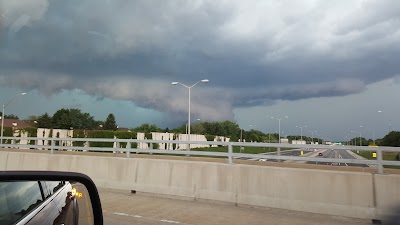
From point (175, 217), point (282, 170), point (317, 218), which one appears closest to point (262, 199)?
point (282, 170)

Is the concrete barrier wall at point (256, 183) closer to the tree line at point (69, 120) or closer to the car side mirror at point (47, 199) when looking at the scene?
the car side mirror at point (47, 199)

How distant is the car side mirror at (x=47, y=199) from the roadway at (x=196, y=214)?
21.3 feet

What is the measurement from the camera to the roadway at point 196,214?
910 centimetres

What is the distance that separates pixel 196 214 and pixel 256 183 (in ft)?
6.94

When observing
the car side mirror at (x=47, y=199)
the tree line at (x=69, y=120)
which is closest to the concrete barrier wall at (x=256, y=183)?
the car side mirror at (x=47, y=199)

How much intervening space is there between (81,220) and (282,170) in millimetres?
8699

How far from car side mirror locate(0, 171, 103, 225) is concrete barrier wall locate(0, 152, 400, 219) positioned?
8.26 metres

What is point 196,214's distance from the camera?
32.6 ft

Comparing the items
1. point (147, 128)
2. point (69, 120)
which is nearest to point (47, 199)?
point (69, 120)

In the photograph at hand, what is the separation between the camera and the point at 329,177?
9.84 m

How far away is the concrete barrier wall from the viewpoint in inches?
367

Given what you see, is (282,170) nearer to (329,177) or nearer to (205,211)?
(329,177)

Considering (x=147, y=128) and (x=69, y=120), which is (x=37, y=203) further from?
(x=147, y=128)

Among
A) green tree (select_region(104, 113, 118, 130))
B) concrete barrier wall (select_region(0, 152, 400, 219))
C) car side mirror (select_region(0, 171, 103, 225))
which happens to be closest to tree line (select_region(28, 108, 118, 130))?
green tree (select_region(104, 113, 118, 130))
